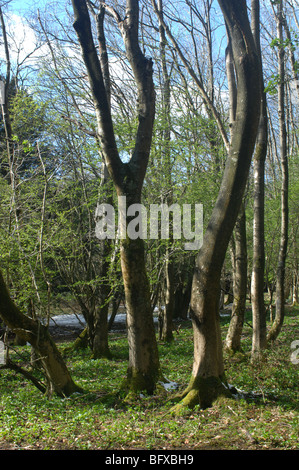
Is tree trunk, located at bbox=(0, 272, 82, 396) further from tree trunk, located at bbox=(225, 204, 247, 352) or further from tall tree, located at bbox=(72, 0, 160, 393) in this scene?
tree trunk, located at bbox=(225, 204, 247, 352)

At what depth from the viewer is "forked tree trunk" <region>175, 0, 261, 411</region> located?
4688 mm

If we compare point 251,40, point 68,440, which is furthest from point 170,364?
point 251,40

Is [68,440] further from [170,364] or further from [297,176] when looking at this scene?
[297,176]

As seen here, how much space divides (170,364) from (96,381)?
1.83 meters

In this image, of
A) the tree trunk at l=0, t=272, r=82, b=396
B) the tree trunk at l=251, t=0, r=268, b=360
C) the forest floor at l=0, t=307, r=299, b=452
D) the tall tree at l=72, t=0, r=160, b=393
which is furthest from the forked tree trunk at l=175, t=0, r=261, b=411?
the tree trunk at l=251, t=0, r=268, b=360

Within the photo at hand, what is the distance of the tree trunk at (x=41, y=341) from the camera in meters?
5.40

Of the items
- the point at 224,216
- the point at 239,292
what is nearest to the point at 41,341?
the point at 224,216

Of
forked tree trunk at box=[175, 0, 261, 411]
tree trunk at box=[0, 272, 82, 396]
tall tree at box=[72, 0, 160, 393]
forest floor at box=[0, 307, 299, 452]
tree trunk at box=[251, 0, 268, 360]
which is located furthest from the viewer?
tree trunk at box=[251, 0, 268, 360]

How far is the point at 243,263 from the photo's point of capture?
9023 millimetres

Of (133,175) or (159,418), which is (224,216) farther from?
(159,418)

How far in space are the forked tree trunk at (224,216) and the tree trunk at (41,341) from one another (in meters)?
1.98

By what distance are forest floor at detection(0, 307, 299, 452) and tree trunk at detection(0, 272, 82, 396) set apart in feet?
0.72

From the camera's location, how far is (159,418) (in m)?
4.61

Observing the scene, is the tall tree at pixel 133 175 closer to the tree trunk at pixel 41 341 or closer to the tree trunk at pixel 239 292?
the tree trunk at pixel 41 341
